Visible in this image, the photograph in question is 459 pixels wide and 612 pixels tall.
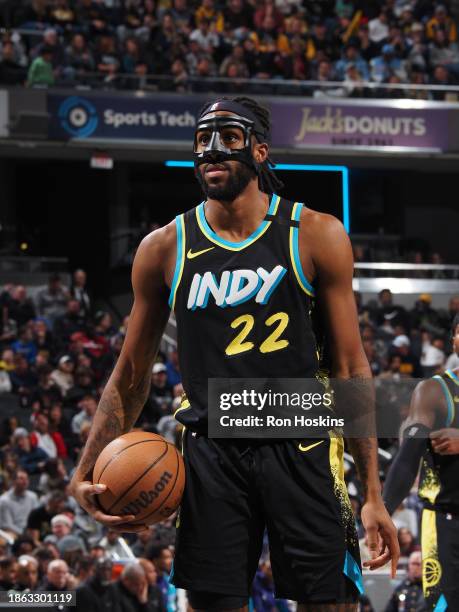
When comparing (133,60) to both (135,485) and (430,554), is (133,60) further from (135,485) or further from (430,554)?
(135,485)

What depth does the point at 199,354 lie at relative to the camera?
3.59m

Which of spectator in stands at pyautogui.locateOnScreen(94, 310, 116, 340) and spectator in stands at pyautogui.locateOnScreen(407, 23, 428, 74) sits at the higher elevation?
spectator in stands at pyautogui.locateOnScreen(407, 23, 428, 74)

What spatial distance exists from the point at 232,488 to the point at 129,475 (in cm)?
32

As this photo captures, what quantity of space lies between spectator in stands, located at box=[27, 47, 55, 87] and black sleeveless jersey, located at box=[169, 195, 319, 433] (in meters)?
14.3

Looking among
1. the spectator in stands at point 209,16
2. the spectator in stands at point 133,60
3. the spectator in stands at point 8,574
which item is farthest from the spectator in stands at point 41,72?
the spectator in stands at point 8,574

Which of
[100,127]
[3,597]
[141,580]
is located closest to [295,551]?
[3,597]

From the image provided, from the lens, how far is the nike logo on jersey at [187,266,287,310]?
3539 millimetres

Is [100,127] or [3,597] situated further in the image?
[100,127]

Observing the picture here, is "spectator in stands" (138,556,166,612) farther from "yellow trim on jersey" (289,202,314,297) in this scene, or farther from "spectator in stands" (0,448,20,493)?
"yellow trim on jersey" (289,202,314,297)

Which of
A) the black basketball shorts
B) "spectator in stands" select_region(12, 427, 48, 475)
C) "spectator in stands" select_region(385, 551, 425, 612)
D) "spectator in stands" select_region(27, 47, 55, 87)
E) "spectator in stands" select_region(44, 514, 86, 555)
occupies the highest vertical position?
"spectator in stands" select_region(27, 47, 55, 87)

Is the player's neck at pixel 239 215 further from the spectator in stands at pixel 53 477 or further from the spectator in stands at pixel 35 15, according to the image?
the spectator in stands at pixel 35 15

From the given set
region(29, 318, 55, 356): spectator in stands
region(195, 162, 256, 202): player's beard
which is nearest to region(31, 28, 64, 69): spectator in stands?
region(29, 318, 55, 356): spectator in stands

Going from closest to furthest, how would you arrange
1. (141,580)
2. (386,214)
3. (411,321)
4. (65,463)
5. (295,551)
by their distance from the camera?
(295,551), (141,580), (65,463), (411,321), (386,214)

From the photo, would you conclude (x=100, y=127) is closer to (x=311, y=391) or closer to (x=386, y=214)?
(x=386, y=214)
